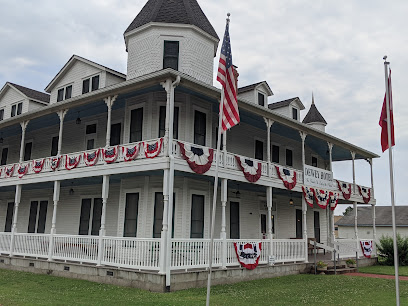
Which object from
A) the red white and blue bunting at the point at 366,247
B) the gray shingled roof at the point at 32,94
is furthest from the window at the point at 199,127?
the red white and blue bunting at the point at 366,247

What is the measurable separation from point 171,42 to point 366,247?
53.7 feet

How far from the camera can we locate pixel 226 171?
16.8 metres

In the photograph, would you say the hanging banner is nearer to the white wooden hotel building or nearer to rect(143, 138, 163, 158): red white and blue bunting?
the white wooden hotel building

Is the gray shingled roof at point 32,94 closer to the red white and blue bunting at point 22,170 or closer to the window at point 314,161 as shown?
the red white and blue bunting at point 22,170

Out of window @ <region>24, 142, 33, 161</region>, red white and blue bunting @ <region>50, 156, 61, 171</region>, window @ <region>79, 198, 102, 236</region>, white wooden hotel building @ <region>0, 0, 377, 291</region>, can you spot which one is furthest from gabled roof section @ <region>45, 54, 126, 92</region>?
window @ <region>79, 198, 102, 236</region>

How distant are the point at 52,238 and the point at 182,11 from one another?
484 inches

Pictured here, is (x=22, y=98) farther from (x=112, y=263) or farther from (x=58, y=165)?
(x=112, y=263)

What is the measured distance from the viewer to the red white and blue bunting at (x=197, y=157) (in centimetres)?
1495

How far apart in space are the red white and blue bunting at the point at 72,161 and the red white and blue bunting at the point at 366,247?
659 inches

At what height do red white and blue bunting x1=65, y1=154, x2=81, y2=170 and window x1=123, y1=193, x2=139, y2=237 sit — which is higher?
red white and blue bunting x1=65, y1=154, x2=81, y2=170

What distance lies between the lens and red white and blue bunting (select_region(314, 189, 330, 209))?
2191 centimetres

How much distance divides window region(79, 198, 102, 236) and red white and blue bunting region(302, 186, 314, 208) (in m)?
10.4

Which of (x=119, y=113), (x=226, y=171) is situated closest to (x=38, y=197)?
(x=119, y=113)

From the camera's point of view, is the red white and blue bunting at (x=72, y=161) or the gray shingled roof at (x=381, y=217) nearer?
the red white and blue bunting at (x=72, y=161)
